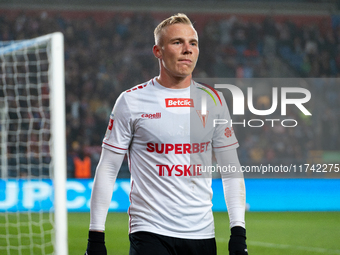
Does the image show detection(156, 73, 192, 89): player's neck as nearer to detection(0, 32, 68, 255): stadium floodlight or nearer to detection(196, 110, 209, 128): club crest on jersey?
detection(196, 110, 209, 128): club crest on jersey

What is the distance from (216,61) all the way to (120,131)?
41.9ft

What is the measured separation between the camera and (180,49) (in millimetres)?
2672

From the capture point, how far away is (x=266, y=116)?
15016 mm

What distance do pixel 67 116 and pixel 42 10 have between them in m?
4.23

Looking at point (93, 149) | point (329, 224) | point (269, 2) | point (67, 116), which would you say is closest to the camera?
point (329, 224)

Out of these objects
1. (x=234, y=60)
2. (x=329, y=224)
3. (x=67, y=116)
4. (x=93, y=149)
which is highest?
(x=234, y=60)

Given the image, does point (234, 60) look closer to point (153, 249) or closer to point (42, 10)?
point (42, 10)

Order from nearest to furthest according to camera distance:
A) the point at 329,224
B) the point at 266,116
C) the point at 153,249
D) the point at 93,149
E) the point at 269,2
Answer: the point at 153,249
the point at 329,224
the point at 93,149
the point at 266,116
the point at 269,2

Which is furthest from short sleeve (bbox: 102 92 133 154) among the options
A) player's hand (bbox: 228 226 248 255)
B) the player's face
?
player's hand (bbox: 228 226 248 255)

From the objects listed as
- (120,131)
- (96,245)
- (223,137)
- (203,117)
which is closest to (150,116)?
(120,131)

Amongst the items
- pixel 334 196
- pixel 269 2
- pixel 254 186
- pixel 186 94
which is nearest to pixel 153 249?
pixel 186 94

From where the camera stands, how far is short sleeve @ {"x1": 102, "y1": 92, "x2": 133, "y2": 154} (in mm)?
2670

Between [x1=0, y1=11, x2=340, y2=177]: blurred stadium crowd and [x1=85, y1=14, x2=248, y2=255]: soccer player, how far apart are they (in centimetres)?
911

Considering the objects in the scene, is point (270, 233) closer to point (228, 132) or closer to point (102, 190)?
point (228, 132)
